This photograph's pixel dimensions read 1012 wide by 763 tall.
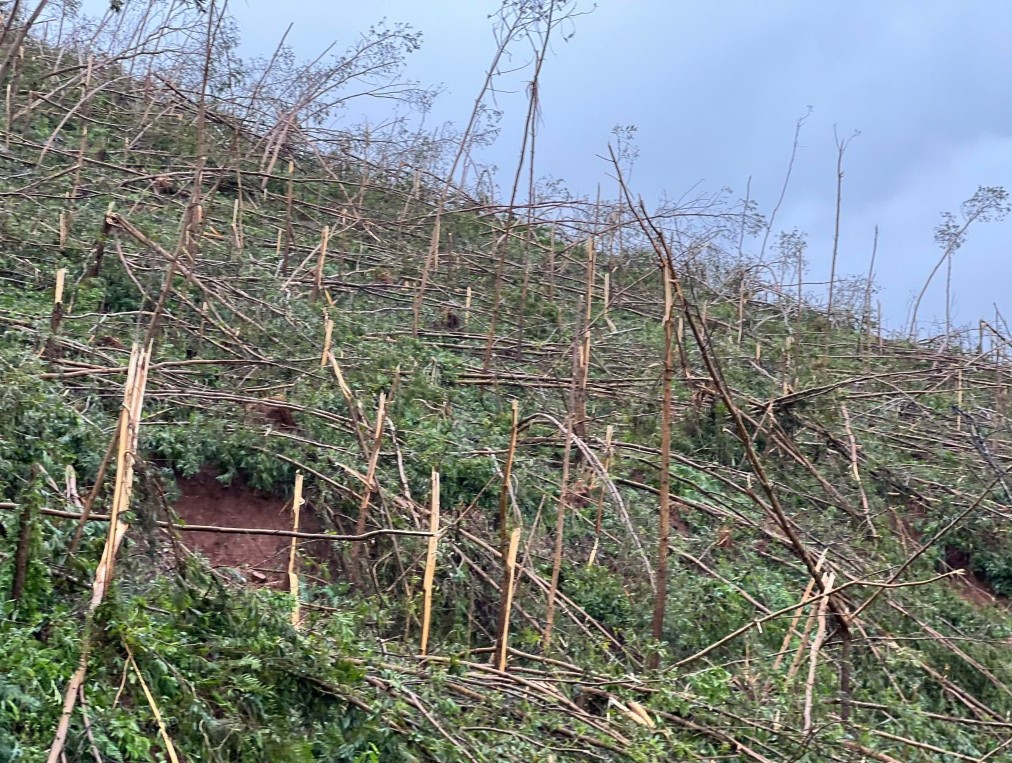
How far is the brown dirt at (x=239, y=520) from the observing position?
17.5 feet

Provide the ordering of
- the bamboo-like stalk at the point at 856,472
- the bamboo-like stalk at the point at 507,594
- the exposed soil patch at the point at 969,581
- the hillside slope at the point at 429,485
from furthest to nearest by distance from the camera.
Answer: the exposed soil patch at the point at 969,581 → the bamboo-like stalk at the point at 856,472 → the bamboo-like stalk at the point at 507,594 → the hillside slope at the point at 429,485

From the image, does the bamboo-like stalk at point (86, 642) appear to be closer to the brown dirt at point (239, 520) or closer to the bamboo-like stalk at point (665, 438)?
the bamboo-like stalk at point (665, 438)

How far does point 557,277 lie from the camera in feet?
35.1

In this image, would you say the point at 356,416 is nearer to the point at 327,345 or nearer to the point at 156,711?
the point at 327,345

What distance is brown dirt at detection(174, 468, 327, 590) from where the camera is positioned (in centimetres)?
533

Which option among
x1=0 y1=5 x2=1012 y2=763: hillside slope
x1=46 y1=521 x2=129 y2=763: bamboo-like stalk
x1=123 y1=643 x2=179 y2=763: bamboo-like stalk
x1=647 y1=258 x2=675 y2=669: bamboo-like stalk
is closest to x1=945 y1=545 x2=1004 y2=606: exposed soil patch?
x1=0 y1=5 x2=1012 y2=763: hillside slope

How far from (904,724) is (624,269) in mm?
7625

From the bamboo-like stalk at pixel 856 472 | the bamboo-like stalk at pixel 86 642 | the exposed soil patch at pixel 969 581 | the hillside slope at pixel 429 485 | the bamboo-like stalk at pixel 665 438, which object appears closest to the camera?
the bamboo-like stalk at pixel 86 642

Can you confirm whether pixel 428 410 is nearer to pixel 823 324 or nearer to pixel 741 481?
pixel 741 481

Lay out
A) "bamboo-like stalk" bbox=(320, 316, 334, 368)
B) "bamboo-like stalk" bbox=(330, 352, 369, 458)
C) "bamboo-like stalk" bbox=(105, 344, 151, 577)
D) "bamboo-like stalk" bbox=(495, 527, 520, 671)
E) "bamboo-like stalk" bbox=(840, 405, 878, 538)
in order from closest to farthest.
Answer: "bamboo-like stalk" bbox=(105, 344, 151, 577), "bamboo-like stalk" bbox=(495, 527, 520, 671), "bamboo-like stalk" bbox=(330, 352, 369, 458), "bamboo-like stalk" bbox=(320, 316, 334, 368), "bamboo-like stalk" bbox=(840, 405, 878, 538)

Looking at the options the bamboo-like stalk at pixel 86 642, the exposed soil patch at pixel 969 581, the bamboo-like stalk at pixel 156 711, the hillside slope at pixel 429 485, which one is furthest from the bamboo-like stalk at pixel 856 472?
the bamboo-like stalk at pixel 86 642

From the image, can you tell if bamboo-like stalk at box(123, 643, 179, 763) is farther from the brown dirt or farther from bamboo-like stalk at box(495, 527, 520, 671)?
the brown dirt

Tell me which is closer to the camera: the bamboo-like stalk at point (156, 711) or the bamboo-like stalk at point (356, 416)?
the bamboo-like stalk at point (156, 711)

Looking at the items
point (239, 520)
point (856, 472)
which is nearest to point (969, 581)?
point (856, 472)
